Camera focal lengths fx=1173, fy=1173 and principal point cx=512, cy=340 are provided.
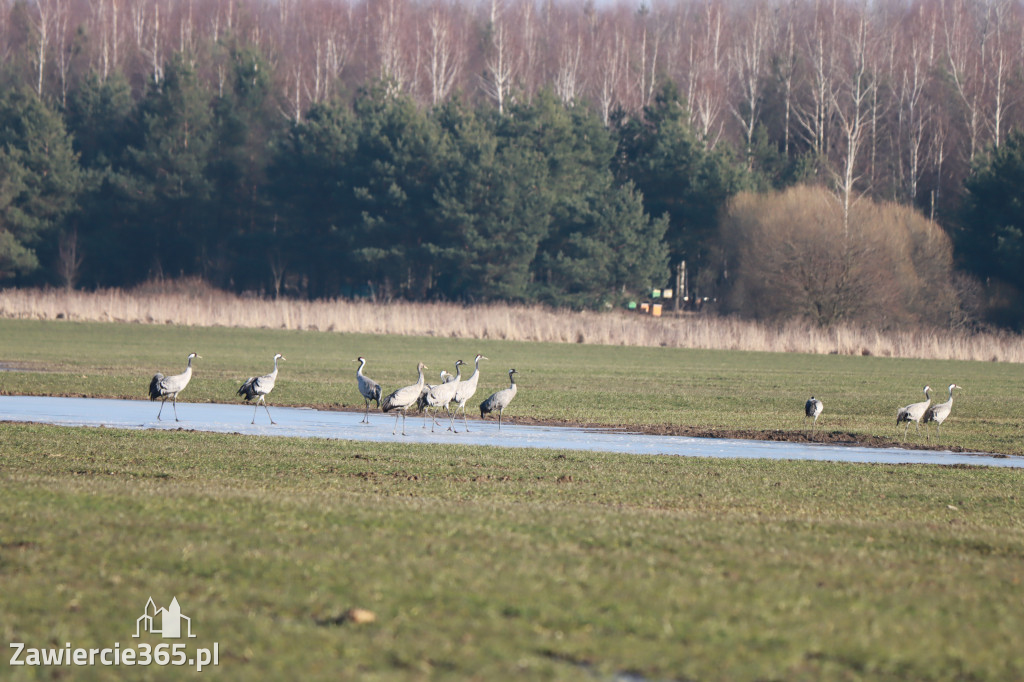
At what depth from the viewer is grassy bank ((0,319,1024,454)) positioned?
26453 millimetres

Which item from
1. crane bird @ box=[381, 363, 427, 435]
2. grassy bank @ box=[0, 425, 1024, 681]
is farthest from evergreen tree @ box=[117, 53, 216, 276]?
grassy bank @ box=[0, 425, 1024, 681]

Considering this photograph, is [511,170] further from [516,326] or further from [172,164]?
[172,164]

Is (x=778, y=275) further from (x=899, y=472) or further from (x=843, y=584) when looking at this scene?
(x=843, y=584)

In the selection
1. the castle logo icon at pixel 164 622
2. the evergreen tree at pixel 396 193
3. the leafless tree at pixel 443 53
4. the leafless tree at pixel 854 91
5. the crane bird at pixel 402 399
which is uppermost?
the leafless tree at pixel 443 53

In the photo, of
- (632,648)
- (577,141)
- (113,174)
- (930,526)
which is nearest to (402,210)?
(577,141)

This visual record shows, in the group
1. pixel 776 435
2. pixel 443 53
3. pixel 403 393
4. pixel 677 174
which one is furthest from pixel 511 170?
pixel 403 393

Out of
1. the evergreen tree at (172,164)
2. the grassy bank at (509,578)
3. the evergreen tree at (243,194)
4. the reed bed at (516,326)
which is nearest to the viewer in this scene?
the grassy bank at (509,578)

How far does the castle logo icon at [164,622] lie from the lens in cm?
685

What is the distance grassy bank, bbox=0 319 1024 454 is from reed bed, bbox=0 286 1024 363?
9.92ft

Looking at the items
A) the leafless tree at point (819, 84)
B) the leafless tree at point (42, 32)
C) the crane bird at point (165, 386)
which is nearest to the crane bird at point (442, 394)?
the crane bird at point (165, 386)

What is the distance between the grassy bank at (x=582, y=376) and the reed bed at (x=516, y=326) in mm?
3023

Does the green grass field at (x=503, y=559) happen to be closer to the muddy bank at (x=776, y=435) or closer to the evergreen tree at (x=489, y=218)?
the muddy bank at (x=776, y=435)

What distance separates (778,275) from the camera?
63.5 m

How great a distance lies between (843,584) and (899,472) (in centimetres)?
994
